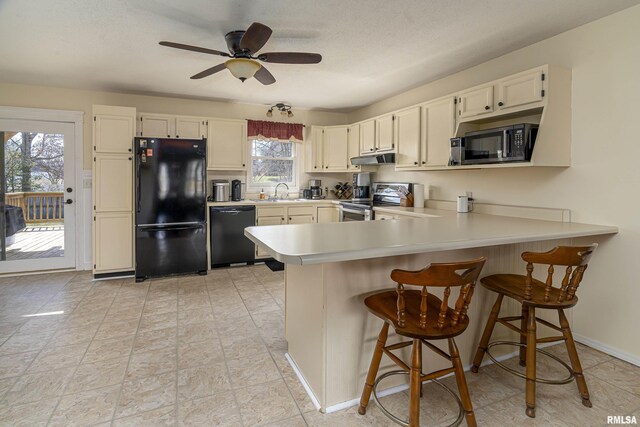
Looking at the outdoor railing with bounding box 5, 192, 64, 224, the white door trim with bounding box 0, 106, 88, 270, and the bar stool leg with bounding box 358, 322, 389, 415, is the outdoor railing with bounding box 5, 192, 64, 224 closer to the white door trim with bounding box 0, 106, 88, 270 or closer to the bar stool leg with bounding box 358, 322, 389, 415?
the white door trim with bounding box 0, 106, 88, 270

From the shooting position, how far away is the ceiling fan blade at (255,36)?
2.13 m

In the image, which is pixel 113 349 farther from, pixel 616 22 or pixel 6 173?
pixel 616 22

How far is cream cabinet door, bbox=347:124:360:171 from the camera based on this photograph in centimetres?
502

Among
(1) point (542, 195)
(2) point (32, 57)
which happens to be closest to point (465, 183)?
(1) point (542, 195)

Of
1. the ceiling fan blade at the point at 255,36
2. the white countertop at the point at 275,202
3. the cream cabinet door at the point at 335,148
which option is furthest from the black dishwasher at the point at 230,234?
the ceiling fan blade at the point at 255,36

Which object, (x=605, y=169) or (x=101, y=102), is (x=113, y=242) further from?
(x=605, y=169)

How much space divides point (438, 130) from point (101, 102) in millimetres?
4238

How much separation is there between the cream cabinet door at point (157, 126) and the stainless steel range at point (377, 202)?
2.52 meters

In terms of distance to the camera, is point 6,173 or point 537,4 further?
point 6,173

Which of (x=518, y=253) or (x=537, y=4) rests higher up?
(x=537, y=4)

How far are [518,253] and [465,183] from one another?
1.35 meters

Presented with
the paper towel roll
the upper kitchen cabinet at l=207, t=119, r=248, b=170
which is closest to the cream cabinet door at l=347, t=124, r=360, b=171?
the paper towel roll

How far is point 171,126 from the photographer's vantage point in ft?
15.1

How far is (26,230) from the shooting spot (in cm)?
432
